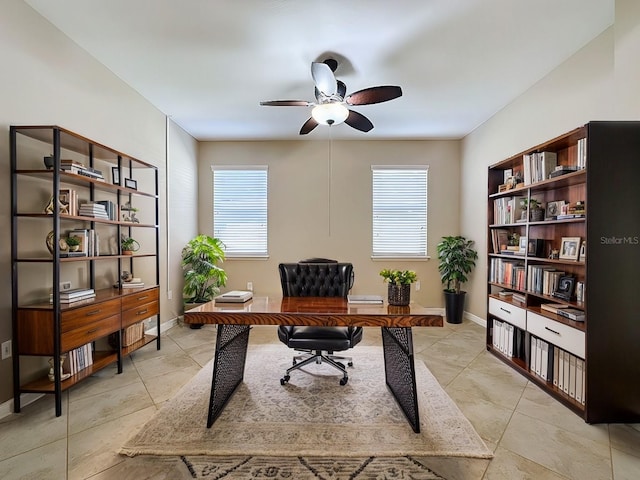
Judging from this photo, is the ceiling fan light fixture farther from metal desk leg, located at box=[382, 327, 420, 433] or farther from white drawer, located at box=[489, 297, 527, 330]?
white drawer, located at box=[489, 297, 527, 330]

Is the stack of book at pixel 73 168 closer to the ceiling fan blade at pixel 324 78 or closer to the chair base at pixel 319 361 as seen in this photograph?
the ceiling fan blade at pixel 324 78

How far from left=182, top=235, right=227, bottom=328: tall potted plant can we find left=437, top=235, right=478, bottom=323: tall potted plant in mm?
3308

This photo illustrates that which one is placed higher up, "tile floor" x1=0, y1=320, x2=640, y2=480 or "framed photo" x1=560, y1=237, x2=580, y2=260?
"framed photo" x1=560, y1=237, x2=580, y2=260

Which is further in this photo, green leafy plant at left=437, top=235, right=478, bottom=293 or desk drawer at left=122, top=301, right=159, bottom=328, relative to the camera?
green leafy plant at left=437, top=235, right=478, bottom=293

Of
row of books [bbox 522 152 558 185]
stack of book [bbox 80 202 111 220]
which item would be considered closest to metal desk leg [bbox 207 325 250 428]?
stack of book [bbox 80 202 111 220]

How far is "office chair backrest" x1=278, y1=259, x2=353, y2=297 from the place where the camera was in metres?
2.99

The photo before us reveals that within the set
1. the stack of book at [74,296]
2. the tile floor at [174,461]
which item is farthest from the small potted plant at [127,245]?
the tile floor at [174,461]

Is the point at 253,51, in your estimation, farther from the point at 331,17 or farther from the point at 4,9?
the point at 4,9

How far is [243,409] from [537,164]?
127 inches

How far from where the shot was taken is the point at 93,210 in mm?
2645

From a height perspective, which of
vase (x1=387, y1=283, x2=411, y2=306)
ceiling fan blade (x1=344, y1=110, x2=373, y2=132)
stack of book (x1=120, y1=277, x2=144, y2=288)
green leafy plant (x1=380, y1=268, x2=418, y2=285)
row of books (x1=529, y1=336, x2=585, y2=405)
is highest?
ceiling fan blade (x1=344, y1=110, x2=373, y2=132)

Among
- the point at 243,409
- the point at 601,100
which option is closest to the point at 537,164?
the point at 601,100

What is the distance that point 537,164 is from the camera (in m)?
2.87

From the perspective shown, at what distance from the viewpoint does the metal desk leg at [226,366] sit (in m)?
2.10
